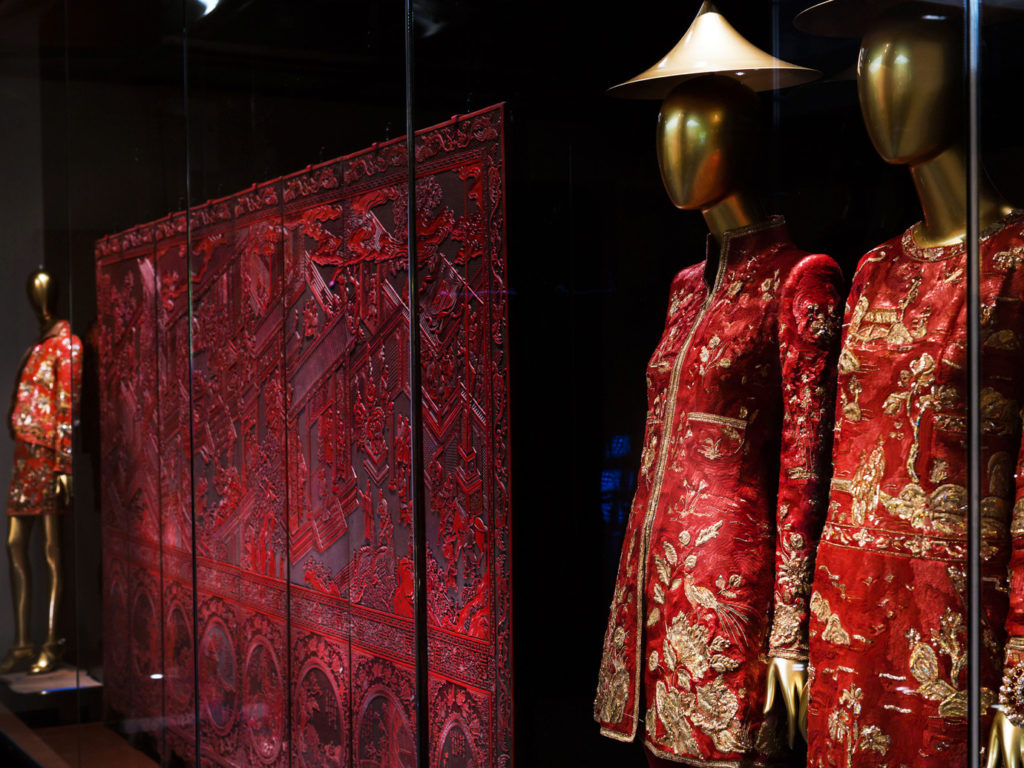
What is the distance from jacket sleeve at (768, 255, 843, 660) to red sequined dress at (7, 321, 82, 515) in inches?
118

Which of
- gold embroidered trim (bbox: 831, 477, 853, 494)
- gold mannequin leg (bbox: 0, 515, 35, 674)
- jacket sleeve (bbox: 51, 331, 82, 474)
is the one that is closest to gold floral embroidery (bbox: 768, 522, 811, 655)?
gold embroidered trim (bbox: 831, 477, 853, 494)

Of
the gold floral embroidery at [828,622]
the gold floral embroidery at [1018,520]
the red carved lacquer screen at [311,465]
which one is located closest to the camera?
the gold floral embroidery at [1018,520]

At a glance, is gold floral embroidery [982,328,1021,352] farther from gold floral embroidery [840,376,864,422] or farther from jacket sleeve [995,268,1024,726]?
gold floral embroidery [840,376,864,422]

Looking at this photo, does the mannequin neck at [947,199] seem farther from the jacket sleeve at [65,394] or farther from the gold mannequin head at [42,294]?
the gold mannequin head at [42,294]

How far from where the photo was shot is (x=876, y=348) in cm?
145

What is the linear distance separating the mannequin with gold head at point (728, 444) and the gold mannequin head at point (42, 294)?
9.69 feet

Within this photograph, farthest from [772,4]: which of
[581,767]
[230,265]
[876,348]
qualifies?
[230,265]

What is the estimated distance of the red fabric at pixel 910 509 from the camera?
4.22ft

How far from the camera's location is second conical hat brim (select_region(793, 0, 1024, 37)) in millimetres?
1277

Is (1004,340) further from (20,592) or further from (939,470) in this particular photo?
(20,592)

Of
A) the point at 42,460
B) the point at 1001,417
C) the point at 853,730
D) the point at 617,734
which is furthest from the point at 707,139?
the point at 42,460

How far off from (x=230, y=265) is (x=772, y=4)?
189cm

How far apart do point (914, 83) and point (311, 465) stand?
1.85 meters

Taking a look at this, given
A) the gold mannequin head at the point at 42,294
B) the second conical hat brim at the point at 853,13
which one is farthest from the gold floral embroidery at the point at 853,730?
the gold mannequin head at the point at 42,294
